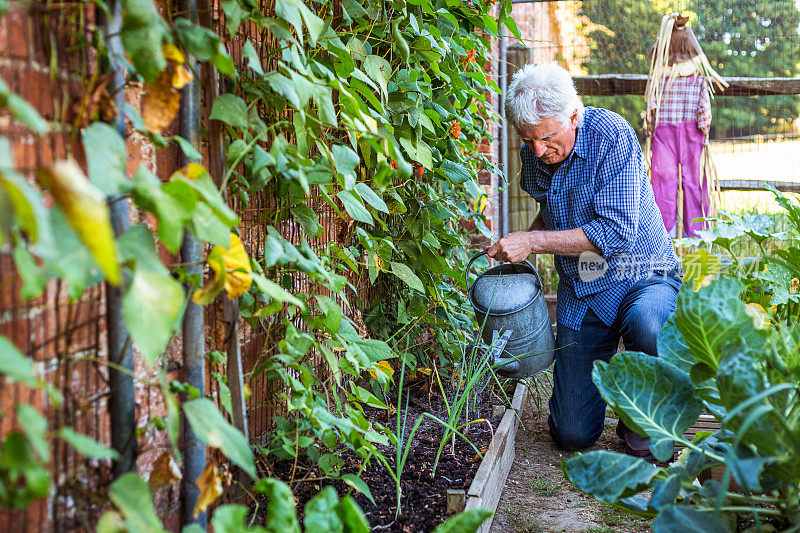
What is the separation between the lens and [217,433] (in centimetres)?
84

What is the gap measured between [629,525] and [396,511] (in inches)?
25.3

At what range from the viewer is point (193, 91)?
1.06 metres

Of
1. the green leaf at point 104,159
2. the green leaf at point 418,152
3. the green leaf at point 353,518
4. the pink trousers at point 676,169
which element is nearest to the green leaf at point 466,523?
the green leaf at point 353,518

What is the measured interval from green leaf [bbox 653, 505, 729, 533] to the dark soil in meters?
0.57

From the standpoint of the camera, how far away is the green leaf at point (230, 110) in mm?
1053

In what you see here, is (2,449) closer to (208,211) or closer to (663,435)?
(208,211)

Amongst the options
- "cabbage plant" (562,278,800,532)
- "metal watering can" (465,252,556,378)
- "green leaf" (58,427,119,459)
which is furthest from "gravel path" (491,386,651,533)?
"green leaf" (58,427,119,459)

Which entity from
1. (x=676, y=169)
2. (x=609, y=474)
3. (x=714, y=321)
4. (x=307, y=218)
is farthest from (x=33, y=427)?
(x=676, y=169)

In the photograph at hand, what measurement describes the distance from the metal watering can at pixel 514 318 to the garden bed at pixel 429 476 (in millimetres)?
192

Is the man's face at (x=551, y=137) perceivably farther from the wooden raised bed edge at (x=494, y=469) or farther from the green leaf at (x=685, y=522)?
the green leaf at (x=685, y=522)

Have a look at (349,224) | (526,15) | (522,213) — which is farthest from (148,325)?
(526,15)

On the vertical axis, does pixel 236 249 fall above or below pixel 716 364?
above

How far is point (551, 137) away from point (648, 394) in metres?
1.17

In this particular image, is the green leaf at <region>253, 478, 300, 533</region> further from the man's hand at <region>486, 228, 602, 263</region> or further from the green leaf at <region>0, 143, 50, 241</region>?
the man's hand at <region>486, 228, 602, 263</region>
